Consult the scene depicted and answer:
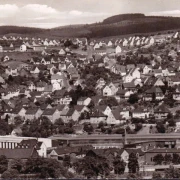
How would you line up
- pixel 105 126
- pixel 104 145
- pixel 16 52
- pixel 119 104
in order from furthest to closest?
pixel 16 52 < pixel 119 104 < pixel 105 126 < pixel 104 145

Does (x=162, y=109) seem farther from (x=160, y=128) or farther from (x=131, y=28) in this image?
(x=131, y=28)

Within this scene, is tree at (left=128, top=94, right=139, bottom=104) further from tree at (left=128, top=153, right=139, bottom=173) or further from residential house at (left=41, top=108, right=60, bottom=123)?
tree at (left=128, top=153, right=139, bottom=173)

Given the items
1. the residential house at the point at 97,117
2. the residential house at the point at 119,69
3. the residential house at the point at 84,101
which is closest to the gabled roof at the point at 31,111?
the residential house at the point at 84,101

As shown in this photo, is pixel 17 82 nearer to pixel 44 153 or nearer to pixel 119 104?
pixel 119 104

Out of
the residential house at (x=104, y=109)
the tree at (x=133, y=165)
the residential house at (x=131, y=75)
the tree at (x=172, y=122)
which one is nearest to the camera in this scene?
the tree at (x=133, y=165)

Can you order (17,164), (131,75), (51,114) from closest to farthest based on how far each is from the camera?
(17,164) < (51,114) < (131,75)

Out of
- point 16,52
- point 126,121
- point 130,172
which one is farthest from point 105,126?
point 16,52

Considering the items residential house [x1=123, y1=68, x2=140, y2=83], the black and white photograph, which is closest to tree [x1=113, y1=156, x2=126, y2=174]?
the black and white photograph

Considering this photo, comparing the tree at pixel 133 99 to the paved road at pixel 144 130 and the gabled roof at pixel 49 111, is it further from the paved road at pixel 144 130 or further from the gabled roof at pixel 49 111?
the paved road at pixel 144 130

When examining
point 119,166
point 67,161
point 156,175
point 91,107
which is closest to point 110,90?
point 91,107
